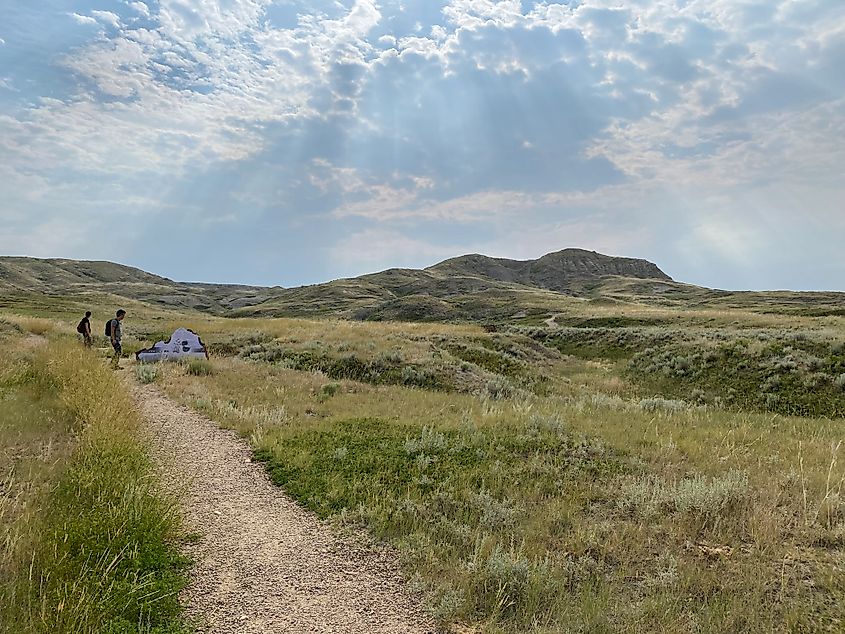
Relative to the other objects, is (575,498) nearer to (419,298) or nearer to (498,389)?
(498,389)

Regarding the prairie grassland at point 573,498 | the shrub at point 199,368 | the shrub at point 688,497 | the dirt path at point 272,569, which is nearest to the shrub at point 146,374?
the shrub at point 199,368

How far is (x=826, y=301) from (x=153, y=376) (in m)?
104

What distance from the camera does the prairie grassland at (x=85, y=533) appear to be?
4.39 metres

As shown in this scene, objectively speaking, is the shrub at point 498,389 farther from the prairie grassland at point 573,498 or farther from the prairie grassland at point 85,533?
the prairie grassland at point 85,533

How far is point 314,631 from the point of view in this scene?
469cm

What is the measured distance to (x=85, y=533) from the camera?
5.46 m

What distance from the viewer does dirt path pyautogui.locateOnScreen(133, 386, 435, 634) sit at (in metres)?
4.87

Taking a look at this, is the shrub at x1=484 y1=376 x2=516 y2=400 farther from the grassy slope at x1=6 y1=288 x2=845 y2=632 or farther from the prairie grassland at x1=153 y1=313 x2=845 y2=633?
the grassy slope at x1=6 y1=288 x2=845 y2=632

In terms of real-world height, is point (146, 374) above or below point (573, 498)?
above

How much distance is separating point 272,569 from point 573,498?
174 inches

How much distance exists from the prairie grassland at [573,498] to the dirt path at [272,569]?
37 cm

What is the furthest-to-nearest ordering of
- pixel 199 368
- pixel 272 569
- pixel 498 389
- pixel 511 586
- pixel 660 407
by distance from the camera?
pixel 498 389, pixel 199 368, pixel 660 407, pixel 272 569, pixel 511 586

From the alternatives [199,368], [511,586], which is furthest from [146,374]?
[511,586]

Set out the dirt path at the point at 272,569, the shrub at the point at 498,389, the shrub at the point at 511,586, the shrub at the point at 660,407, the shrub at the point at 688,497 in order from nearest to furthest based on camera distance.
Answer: the dirt path at the point at 272,569
the shrub at the point at 511,586
the shrub at the point at 688,497
the shrub at the point at 660,407
the shrub at the point at 498,389
